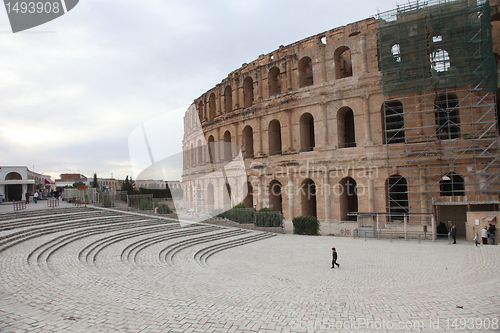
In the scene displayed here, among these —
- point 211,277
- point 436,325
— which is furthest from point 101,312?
point 436,325

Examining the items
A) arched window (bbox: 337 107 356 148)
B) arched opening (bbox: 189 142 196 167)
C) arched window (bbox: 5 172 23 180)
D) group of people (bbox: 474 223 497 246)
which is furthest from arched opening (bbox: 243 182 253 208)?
arched window (bbox: 5 172 23 180)

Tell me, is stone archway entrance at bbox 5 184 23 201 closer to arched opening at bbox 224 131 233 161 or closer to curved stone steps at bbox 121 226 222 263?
arched opening at bbox 224 131 233 161

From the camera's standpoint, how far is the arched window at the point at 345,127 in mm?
23953

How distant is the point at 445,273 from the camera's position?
10656mm

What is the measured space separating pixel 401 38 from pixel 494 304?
1738 cm

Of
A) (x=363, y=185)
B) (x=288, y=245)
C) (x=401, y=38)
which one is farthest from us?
(x=363, y=185)

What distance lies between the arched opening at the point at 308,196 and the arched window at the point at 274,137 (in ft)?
12.4

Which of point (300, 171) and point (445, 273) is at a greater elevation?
point (300, 171)

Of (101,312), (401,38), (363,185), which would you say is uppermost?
(401,38)

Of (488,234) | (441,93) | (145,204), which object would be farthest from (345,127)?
(145,204)

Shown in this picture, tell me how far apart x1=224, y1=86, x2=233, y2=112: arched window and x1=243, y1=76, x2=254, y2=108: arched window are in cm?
236

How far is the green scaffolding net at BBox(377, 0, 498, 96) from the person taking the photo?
18.6 meters

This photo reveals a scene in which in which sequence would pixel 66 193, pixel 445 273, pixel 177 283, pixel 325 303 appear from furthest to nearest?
pixel 66 193, pixel 445 273, pixel 177 283, pixel 325 303

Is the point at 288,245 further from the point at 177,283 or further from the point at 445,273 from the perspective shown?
the point at 177,283
